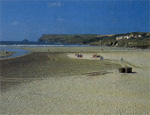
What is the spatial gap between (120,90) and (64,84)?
3499 mm

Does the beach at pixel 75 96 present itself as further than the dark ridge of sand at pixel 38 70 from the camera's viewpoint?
No

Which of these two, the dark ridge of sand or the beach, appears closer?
the beach

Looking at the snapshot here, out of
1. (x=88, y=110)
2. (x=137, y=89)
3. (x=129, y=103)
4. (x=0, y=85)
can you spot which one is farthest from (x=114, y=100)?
(x=0, y=85)

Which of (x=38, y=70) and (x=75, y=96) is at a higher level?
(x=38, y=70)

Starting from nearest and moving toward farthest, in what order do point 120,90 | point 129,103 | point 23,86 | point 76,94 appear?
1. point 129,103
2. point 76,94
3. point 120,90
4. point 23,86

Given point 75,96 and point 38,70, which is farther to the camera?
point 38,70

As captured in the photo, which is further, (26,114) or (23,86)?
(23,86)

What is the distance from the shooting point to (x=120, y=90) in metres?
11.7

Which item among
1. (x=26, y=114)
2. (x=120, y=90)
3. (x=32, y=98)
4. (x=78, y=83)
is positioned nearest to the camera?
(x=26, y=114)

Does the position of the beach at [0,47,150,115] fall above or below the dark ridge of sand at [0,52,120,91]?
below

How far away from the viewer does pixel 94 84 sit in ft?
43.3

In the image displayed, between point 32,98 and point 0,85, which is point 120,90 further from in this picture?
point 0,85

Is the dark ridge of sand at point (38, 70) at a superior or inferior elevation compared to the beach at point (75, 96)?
superior

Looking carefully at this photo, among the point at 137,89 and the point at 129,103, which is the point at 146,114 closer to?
the point at 129,103
